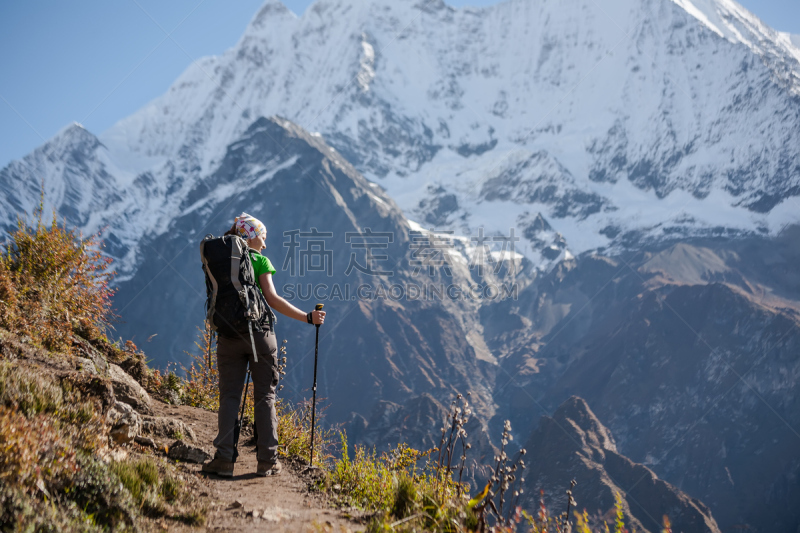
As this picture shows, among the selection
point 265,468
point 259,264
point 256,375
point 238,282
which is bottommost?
point 265,468

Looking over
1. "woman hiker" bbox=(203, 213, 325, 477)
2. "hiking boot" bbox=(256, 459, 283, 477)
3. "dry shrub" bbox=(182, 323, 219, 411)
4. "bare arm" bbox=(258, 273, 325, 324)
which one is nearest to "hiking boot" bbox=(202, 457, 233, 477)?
"woman hiker" bbox=(203, 213, 325, 477)

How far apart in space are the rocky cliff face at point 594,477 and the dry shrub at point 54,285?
348 feet

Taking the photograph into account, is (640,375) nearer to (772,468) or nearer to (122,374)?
(772,468)

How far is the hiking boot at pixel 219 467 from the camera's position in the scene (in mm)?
4965

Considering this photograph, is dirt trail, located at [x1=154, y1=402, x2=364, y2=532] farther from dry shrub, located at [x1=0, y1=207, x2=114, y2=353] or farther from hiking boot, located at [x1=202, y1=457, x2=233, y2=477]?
dry shrub, located at [x1=0, y1=207, x2=114, y2=353]

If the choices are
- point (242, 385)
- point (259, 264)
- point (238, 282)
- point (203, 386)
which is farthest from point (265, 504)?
point (203, 386)

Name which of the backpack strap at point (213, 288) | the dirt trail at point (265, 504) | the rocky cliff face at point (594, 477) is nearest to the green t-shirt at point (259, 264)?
the backpack strap at point (213, 288)

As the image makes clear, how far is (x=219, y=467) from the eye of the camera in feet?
16.3

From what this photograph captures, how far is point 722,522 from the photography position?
144500 millimetres

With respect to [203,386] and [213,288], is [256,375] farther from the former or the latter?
[203,386]

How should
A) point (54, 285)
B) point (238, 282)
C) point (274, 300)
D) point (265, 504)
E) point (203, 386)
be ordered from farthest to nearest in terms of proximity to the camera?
point (203, 386)
point (54, 285)
point (274, 300)
point (238, 282)
point (265, 504)

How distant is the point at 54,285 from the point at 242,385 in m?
3.54

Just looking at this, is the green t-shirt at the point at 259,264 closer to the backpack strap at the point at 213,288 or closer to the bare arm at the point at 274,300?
the bare arm at the point at 274,300

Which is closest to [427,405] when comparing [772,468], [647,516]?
[647,516]
